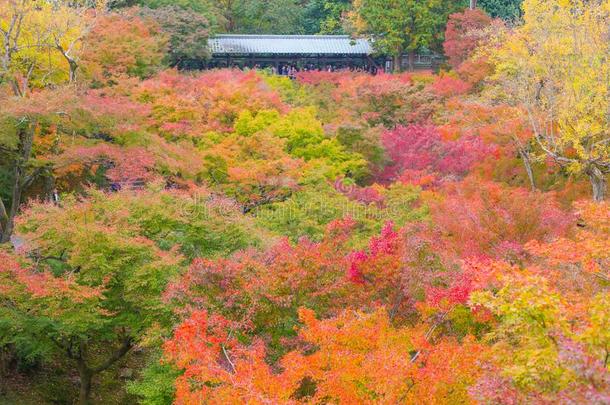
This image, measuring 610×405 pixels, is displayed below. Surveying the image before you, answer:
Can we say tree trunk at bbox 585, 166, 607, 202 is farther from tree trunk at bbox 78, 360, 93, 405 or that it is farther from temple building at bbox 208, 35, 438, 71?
temple building at bbox 208, 35, 438, 71

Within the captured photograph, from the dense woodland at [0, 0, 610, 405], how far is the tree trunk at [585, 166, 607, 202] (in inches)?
4.1

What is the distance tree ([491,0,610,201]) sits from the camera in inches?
643

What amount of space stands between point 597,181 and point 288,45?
917 inches

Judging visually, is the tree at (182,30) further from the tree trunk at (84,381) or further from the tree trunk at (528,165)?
the tree trunk at (84,381)

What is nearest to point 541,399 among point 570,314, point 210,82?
point 570,314

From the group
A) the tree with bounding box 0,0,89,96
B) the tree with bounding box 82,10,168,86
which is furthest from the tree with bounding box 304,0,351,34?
the tree with bounding box 0,0,89,96

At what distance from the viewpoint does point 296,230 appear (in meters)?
17.8

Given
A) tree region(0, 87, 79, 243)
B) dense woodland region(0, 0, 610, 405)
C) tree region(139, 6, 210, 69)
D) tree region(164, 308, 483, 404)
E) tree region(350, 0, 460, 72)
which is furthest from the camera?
tree region(350, 0, 460, 72)

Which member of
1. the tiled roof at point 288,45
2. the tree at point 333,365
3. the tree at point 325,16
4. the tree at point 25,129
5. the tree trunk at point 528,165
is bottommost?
the tree at point 333,365

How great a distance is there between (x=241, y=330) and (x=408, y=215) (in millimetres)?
8064

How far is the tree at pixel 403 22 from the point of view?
34.9 metres

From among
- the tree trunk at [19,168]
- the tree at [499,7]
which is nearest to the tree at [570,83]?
the tree trunk at [19,168]

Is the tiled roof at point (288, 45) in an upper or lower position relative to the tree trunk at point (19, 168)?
upper

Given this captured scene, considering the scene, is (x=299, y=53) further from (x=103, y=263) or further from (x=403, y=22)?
(x=103, y=263)
